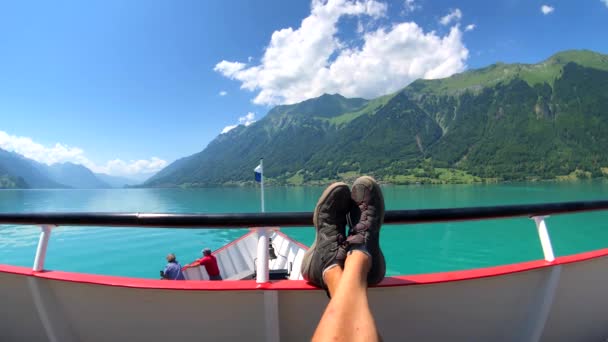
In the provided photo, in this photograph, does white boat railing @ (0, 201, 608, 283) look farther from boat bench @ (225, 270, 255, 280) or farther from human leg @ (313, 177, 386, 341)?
boat bench @ (225, 270, 255, 280)

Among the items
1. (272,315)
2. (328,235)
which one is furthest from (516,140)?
(272,315)

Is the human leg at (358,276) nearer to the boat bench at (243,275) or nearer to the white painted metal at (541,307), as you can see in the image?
the white painted metal at (541,307)

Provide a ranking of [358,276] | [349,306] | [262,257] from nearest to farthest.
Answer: [349,306] < [358,276] < [262,257]

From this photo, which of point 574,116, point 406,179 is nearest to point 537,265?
point 406,179

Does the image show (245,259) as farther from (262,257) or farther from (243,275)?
(262,257)

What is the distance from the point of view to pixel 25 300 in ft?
5.20

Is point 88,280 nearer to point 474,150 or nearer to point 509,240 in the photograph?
Result: point 509,240

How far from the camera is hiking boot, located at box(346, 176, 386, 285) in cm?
133

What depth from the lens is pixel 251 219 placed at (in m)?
1.28

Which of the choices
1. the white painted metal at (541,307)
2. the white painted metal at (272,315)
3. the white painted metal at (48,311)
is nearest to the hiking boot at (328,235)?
the white painted metal at (272,315)

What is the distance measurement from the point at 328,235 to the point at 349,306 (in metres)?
0.37

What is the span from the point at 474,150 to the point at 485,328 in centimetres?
18353

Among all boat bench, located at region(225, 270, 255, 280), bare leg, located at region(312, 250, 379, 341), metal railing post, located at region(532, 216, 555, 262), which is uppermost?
metal railing post, located at region(532, 216, 555, 262)

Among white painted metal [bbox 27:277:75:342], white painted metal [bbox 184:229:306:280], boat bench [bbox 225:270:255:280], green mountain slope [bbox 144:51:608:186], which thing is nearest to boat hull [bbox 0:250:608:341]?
white painted metal [bbox 27:277:75:342]
